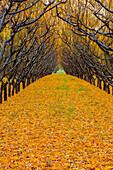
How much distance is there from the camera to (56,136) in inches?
325

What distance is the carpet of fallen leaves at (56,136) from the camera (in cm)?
586

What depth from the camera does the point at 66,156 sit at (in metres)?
6.26

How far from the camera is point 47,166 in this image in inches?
222

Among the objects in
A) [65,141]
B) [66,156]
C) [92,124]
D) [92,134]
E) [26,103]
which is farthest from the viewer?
[26,103]

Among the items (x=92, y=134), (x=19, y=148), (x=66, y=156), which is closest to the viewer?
(x=66, y=156)

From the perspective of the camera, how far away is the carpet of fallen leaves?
586 cm

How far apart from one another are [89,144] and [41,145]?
1936 mm

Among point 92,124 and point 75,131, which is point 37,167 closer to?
point 75,131

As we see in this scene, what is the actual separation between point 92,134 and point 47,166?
11.3 ft

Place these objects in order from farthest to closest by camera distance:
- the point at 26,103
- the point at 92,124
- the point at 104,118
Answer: the point at 26,103 → the point at 104,118 → the point at 92,124

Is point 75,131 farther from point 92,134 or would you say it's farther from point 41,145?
point 41,145

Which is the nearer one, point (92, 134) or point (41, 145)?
point (41, 145)

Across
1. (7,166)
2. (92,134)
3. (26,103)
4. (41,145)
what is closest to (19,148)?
(41,145)

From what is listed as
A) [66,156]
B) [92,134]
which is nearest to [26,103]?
[92,134]
